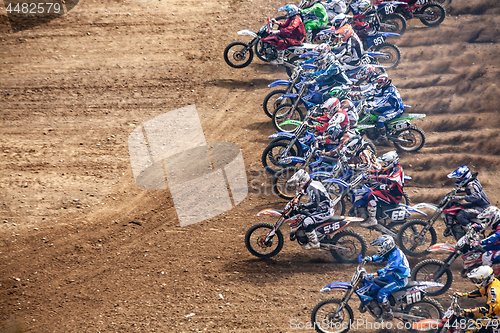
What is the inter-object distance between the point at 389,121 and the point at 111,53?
11.4 m

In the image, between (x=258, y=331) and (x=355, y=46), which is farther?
(x=355, y=46)

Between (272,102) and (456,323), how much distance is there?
8529mm

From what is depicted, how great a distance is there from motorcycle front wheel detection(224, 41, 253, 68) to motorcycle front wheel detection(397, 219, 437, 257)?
8733 mm

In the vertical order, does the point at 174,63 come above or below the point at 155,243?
above

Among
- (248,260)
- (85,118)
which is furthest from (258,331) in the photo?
(85,118)

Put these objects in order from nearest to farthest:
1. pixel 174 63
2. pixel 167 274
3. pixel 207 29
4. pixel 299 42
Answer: pixel 167 274, pixel 299 42, pixel 174 63, pixel 207 29

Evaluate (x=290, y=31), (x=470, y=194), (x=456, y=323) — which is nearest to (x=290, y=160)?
(x=470, y=194)

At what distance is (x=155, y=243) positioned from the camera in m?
9.59

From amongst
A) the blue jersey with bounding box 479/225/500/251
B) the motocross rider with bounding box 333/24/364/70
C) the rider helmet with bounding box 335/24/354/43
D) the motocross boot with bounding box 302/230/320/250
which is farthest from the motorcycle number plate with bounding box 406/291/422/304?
Answer: the rider helmet with bounding box 335/24/354/43

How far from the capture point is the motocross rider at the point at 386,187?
9219 mm

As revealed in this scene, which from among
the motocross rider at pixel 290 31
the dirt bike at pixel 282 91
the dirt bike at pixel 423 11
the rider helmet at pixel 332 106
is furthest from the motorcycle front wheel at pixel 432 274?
the dirt bike at pixel 423 11

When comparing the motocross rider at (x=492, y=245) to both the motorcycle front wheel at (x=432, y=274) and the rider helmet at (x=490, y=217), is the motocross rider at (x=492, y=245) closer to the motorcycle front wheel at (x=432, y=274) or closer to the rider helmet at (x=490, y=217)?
the rider helmet at (x=490, y=217)

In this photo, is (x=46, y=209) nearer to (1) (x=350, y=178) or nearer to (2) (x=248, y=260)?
(2) (x=248, y=260)

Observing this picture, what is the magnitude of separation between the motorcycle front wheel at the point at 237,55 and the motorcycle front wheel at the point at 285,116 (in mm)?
3376
